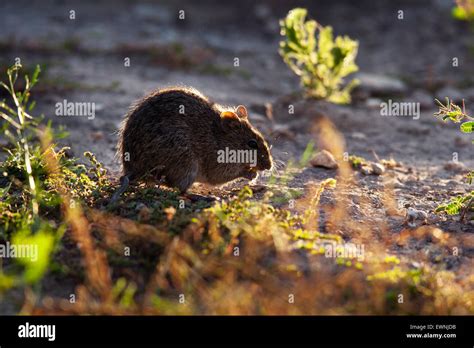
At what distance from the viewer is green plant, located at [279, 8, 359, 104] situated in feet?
31.3

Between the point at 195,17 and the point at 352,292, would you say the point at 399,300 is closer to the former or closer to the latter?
the point at 352,292

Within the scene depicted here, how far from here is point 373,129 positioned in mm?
10438

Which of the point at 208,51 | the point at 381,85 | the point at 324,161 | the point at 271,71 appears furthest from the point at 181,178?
the point at 208,51

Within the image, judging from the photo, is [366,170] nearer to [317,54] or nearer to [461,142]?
Answer: [317,54]

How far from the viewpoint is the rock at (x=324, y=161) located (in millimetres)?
8187

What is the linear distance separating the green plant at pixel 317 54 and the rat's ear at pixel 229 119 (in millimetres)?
2730

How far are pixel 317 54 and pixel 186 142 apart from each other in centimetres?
387

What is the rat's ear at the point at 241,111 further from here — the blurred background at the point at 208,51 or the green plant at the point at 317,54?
the green plant at the point at 317,54

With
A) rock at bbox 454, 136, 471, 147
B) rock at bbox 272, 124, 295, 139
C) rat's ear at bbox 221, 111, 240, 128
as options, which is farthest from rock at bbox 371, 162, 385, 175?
rock at bbox 454, 136, 471, 147

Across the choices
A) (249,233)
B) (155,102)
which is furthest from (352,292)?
(155,102)

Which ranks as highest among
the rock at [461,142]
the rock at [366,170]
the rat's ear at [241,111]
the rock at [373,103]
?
the rock at [373,103]

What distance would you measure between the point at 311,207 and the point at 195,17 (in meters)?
11.8

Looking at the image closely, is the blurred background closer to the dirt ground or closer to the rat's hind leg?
the dirt ground

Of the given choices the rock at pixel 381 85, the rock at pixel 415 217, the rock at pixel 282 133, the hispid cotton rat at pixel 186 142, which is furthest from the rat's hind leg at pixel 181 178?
the rock at pixel 381 85
